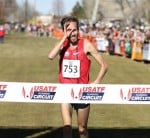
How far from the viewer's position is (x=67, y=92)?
304 inches

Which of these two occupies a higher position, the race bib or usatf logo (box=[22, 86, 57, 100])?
the race bib

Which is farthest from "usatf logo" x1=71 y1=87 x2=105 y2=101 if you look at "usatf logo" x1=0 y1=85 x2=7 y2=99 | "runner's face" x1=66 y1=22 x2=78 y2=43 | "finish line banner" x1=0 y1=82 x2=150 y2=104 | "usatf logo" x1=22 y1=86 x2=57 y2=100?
"usatf logo" x1=0 y1=85 x2=7 y2=99

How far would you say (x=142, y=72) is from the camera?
74.0 ft

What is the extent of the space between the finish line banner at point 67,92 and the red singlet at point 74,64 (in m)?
0.18

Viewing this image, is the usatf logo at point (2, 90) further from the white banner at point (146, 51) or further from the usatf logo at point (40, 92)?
the white banner at point (146, 51)

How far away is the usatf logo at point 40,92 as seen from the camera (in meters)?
7.76

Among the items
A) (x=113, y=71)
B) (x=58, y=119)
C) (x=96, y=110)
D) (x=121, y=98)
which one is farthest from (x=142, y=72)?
(x=121, y=98)

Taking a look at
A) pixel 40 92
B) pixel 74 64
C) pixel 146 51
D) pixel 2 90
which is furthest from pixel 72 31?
pixel 146 51

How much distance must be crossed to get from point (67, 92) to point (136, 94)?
3.16 ft

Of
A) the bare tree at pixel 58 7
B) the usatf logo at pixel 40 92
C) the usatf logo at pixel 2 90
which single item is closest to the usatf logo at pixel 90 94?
the usatf logo at pixel 40 92

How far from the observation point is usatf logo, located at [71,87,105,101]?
7742 millimetres

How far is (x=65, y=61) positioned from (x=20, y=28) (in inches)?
4270

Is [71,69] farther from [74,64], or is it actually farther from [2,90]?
[2,90]

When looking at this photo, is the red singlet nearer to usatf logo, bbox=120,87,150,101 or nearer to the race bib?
the race bib
